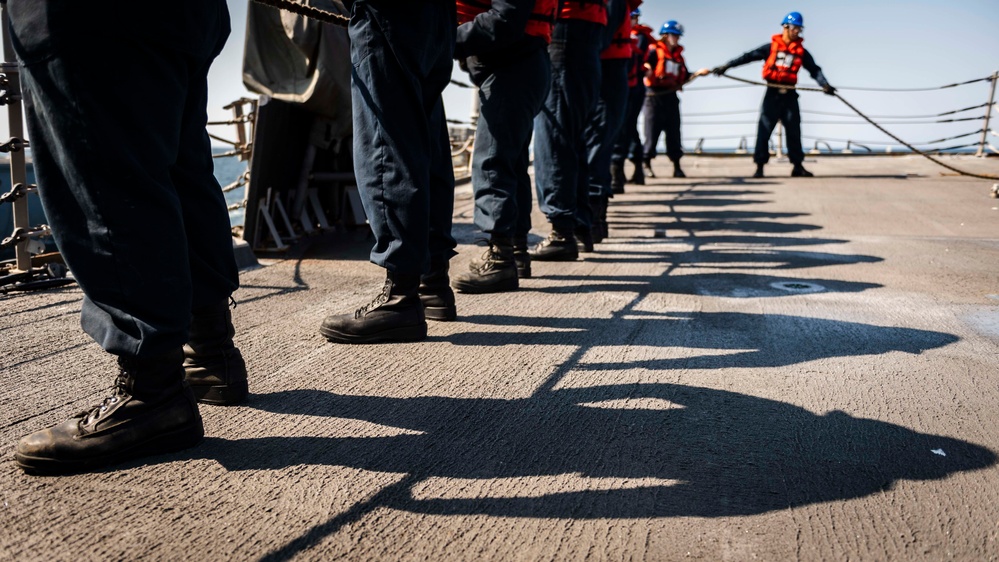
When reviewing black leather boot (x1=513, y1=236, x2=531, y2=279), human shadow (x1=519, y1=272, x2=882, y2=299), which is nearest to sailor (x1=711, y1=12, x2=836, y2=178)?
human shadow (x1=519, y1=272, x2=882, y2=299)

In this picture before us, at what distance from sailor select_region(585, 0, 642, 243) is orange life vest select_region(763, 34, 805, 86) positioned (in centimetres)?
571

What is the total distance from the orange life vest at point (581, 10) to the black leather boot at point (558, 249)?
116 cm

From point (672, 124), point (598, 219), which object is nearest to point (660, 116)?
point (672, 124)

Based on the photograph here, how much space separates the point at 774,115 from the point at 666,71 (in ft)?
5.22

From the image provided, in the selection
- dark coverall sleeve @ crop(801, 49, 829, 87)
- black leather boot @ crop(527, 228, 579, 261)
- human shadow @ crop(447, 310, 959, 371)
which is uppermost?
dark coverall sleeve @ crop(801, 49, 829, 87)

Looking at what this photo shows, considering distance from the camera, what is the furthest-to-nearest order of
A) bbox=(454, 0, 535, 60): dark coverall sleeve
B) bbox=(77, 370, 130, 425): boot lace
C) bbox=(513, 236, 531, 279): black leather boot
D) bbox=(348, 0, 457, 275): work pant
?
bbox=(513, 236, 531, 279): black leather boot
bbox=(454, 0, 535, 60): dark coverall sleeve
bbox=(348, 0, 457, 275): work pant
bbox=(77, 370, 130, 425): boot lace

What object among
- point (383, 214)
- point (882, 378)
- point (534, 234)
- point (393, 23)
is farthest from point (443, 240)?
point (534, 234)

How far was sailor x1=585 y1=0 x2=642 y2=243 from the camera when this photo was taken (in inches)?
218

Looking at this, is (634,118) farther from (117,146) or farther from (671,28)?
(117,146)

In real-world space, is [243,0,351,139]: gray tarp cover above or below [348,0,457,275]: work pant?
above

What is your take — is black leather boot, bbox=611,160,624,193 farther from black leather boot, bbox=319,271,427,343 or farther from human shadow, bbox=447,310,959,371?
black leather boot, bbox=319,271,427,343

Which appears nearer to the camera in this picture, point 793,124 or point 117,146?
point 117,146

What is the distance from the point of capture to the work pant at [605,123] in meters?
5.57

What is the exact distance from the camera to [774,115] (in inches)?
442
